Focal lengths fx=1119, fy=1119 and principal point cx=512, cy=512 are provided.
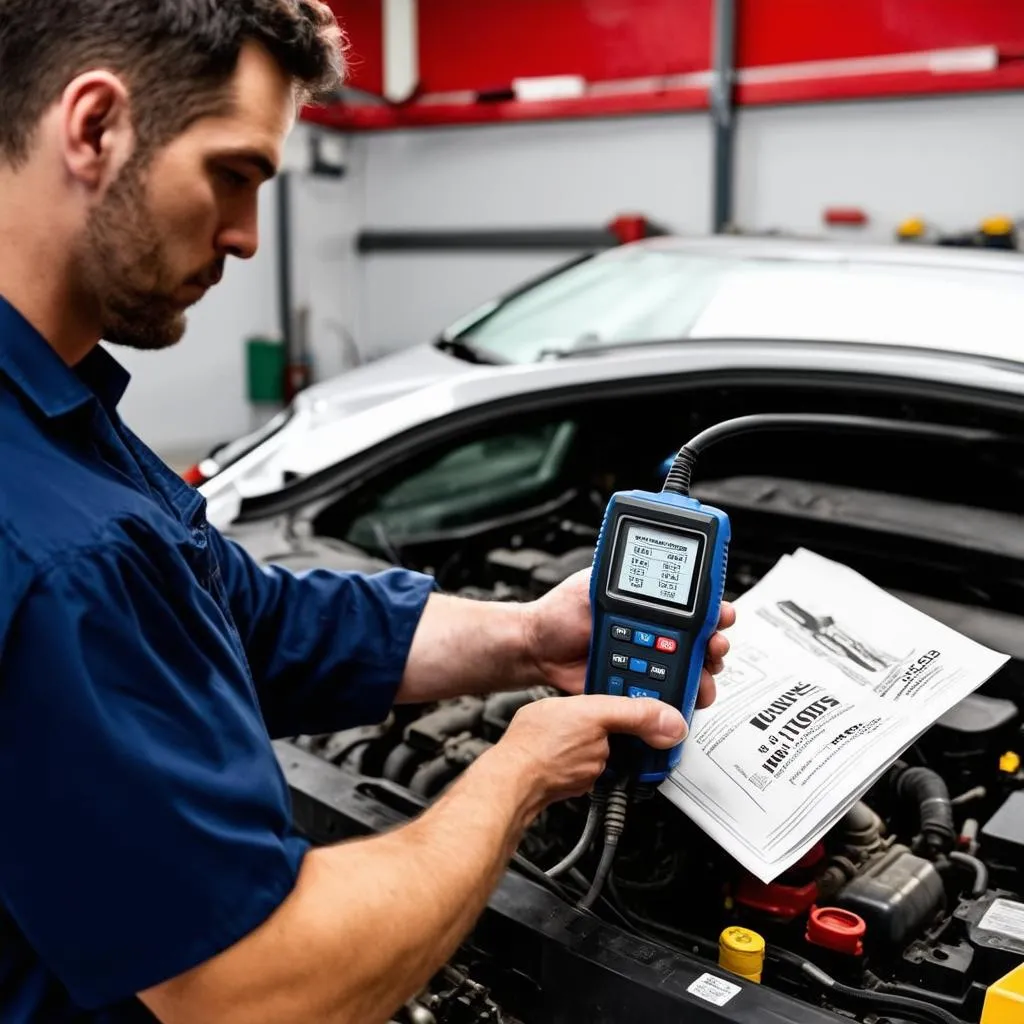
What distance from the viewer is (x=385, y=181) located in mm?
5648

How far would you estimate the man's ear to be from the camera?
27.9 inches

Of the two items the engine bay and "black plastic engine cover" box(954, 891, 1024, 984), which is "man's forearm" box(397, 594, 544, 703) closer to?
the engine bay

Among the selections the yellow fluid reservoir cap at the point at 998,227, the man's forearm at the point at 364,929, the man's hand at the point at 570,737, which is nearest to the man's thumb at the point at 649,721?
the man's hand at the point at 570,737

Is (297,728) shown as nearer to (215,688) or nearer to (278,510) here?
(215,688)

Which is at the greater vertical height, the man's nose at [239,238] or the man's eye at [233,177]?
the man's eye at [233,177]

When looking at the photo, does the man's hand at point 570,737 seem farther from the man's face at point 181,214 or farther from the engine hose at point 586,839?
the man's face at point 181,214

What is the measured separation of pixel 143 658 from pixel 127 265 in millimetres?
265

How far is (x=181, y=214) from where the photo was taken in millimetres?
760

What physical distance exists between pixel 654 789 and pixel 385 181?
5096 mm

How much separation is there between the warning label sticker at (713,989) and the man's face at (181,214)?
631 millimetres

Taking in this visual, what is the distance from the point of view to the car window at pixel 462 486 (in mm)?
1775

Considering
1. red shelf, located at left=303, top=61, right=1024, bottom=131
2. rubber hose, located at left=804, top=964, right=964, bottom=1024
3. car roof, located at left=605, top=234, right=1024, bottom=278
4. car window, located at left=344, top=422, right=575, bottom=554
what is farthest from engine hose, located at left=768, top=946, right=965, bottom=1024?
red shelf, located at left=303, top=61, right=1024, bottom=131

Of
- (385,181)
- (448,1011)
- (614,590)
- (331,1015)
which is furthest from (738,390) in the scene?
(385,181)

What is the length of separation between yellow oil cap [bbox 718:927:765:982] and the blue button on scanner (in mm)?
205
